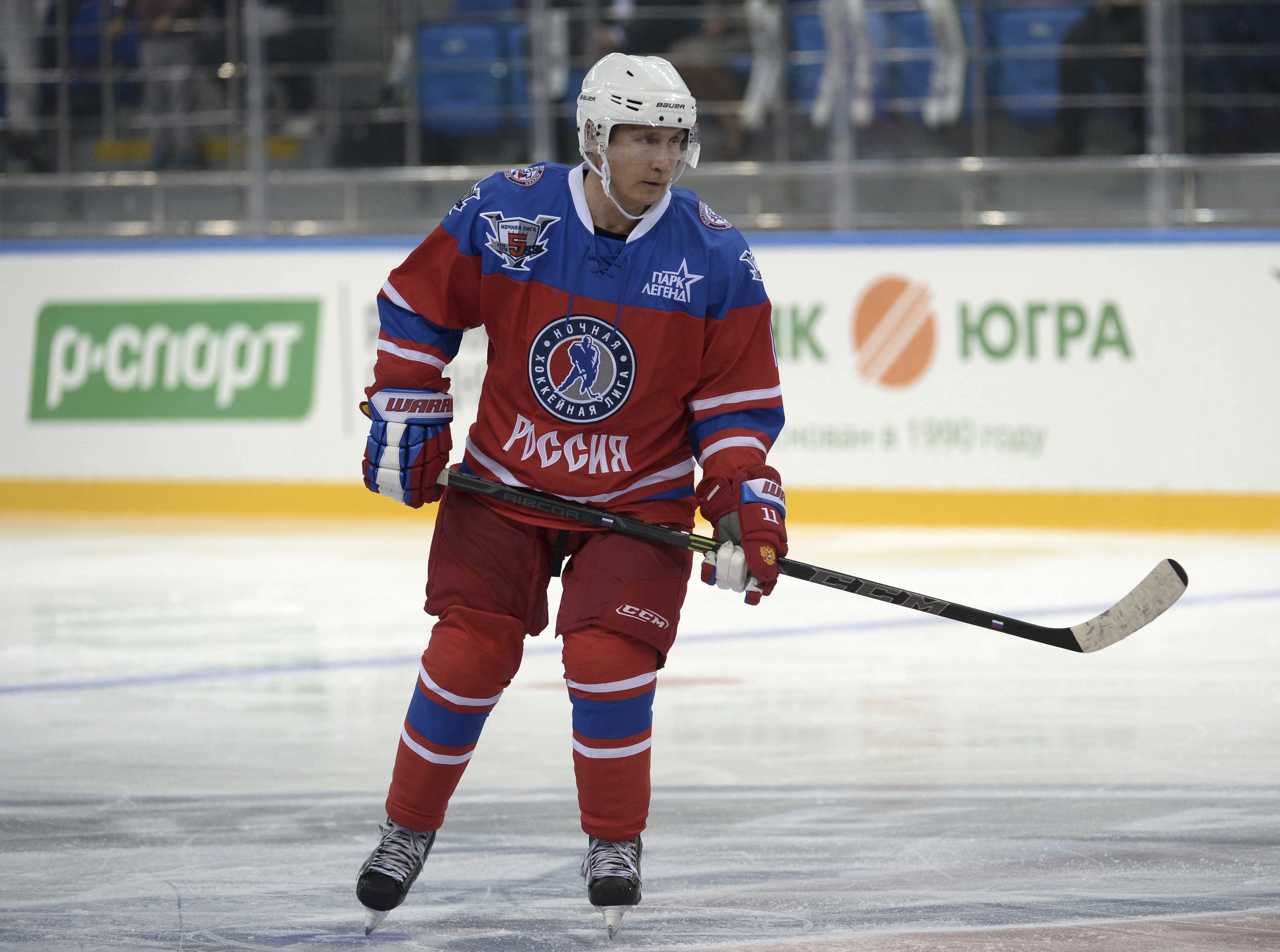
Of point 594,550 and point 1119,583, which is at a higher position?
point 594,550

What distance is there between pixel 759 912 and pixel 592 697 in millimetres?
449

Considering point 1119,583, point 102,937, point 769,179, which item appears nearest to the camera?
point 102,937

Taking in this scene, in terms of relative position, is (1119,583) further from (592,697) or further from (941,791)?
Result: (592,697)

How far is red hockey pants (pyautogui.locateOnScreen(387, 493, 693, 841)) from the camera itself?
2.81 m

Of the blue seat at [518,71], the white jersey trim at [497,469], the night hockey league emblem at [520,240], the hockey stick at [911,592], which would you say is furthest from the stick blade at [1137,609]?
the blue seat at [518,71]

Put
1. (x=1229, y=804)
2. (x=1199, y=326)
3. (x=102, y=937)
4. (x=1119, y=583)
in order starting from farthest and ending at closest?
(x=1199, y=326) < (x=1119, y=583) < (x=1229, y=804) < (x=102, y=937)

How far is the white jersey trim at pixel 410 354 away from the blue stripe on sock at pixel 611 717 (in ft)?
1.89

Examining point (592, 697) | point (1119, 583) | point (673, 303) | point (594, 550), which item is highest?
point (673, 303)

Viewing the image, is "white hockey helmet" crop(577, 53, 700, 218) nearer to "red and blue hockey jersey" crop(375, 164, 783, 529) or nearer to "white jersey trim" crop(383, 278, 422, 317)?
"red and blue hockey jersey" crop(375, 164, 783, 529)

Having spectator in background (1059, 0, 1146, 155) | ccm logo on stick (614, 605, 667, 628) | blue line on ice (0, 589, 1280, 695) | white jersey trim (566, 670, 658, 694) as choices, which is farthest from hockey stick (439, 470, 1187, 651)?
spectator in background (1059, 0, 1146, 155)

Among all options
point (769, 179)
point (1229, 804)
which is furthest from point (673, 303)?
point (769, 179)

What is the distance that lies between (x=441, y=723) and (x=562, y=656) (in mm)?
213

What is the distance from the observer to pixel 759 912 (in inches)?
114

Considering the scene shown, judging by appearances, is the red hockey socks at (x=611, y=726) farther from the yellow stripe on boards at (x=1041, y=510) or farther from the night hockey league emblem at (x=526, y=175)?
the yellow stripe on boards at (x=1041, y=510)
